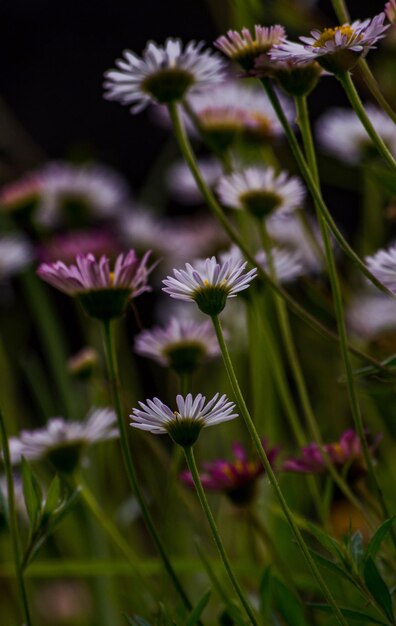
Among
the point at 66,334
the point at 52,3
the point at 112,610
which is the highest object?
the point at 52,3

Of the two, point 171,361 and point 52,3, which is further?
point 52,3

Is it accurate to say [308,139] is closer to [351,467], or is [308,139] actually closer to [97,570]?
[351,467]

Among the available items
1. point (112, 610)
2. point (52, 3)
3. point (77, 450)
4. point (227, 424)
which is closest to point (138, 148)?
point (52, 3)

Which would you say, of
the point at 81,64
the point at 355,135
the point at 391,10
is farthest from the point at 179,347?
the point at 81,64

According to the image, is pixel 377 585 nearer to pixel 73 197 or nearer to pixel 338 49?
pixel 338 49

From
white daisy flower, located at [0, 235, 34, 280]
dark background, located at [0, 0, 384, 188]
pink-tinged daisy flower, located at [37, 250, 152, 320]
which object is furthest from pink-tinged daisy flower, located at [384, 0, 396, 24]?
dark background, located at [0, 0, 384, 188]

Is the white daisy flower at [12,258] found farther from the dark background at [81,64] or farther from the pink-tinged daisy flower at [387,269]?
the dark background at [81,64]
